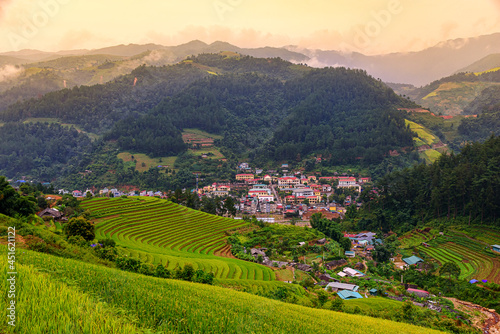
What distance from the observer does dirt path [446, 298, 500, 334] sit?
13024mm

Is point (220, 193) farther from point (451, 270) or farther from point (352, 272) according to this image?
point (451, 270)

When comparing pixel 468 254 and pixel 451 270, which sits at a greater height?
pixel 451 270

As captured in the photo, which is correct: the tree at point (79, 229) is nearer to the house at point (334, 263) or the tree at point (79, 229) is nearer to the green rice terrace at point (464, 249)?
the house at point (334, 263)

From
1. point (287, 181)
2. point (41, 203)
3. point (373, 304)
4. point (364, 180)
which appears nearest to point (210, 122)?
point (287, 181)

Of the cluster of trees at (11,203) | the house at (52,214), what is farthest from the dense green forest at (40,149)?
the cluster of trees at (11,203)

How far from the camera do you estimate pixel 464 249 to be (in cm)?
2409

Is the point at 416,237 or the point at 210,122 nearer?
the point at 416,237

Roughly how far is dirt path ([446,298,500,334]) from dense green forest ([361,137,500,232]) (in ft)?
46.2

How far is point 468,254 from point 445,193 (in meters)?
9.04

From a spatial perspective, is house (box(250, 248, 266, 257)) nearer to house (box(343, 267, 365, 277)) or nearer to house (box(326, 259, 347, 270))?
house (box(326, 259, 347, 270))

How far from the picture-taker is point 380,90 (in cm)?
8725

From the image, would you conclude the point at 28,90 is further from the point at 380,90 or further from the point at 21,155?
the point at 380,90

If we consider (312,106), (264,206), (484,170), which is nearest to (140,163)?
(264,206)

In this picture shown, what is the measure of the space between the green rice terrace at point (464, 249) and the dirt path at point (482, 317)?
15.4 feet
